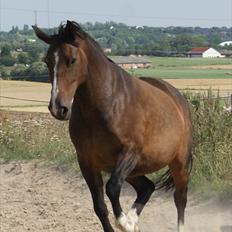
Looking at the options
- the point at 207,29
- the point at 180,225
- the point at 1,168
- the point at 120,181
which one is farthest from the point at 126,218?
the point at 207,29

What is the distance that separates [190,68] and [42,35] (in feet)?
40.9

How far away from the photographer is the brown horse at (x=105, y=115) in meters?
4.89

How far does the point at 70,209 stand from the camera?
863cm

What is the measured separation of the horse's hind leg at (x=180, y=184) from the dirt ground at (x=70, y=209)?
2.49 feet

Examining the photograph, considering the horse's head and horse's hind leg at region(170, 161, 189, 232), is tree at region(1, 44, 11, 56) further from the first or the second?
the horse's head

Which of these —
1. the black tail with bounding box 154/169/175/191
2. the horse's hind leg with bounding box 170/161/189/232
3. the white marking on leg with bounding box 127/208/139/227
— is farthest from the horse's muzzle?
the black tail with bounding box 154/169/175/191

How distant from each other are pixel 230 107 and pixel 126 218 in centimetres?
468

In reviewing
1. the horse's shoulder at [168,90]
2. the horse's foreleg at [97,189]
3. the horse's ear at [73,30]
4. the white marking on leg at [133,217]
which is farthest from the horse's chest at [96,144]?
the horse's shoulder at [168,90]

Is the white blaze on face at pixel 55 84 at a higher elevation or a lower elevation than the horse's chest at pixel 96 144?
higher

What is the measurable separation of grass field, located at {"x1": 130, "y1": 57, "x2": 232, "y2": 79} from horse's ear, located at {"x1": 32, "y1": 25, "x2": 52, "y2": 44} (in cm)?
758

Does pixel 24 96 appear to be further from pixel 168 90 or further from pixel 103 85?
pixel 103 85

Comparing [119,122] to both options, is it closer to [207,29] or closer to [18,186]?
[18,186]

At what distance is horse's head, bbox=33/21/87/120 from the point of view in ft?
15.4

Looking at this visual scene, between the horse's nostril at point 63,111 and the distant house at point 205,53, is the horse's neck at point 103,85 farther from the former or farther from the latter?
the distant house at point 205,53
